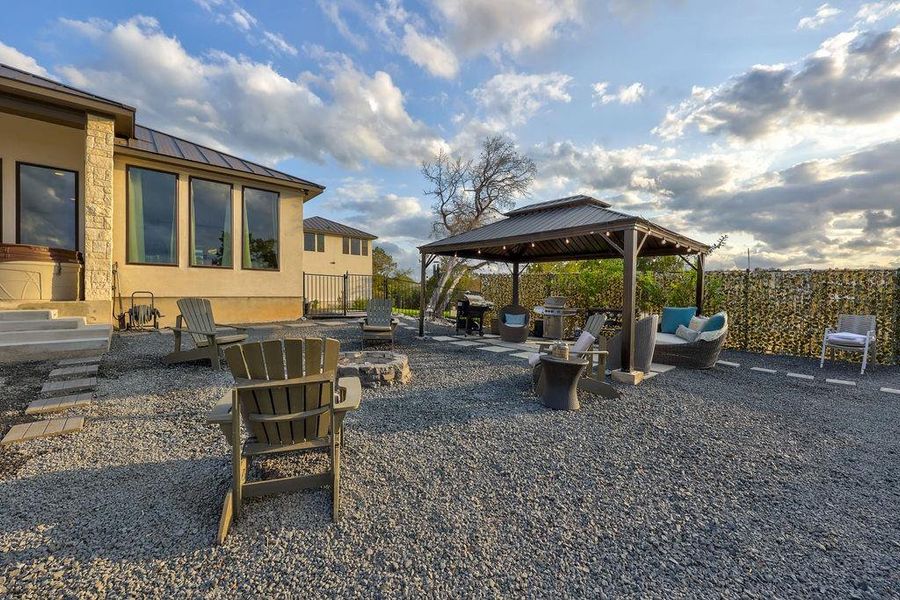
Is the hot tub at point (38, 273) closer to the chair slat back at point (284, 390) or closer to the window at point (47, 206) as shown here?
the window at point (47, 206)

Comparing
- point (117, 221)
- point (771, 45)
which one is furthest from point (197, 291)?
point (771, 45)

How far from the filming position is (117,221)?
7.97m

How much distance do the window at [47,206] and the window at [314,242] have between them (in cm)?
1501

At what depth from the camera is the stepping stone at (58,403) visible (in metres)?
3.34

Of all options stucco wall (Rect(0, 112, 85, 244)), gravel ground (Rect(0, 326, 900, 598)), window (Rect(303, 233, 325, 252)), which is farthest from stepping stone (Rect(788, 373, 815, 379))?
window (Rect(303, 233, 325, 252))

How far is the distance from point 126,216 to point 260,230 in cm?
276

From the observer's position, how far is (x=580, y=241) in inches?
339

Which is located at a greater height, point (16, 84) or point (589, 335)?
point (16, 84)

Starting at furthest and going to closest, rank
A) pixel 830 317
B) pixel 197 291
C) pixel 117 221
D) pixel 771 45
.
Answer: pixel 197 291
pixel 117 221
pixel 830 317
pixel 771 45

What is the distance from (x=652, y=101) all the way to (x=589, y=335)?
5776 millimetres

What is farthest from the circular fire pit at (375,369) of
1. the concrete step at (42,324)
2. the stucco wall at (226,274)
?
the stucco wall at (226,274)

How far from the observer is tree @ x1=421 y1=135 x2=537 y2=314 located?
17.6m

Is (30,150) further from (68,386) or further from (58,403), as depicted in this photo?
(58,403)

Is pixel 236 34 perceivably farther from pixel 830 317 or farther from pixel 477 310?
pixel 830 317
